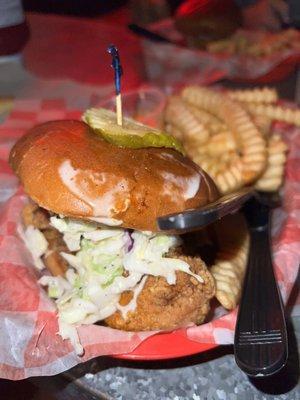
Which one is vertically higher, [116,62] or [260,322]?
[116,62]

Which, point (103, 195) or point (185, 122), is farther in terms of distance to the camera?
point (185, 122)

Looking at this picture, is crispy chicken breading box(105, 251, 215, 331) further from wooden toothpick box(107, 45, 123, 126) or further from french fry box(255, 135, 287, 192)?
french fry box(255, 135, 287, 192)

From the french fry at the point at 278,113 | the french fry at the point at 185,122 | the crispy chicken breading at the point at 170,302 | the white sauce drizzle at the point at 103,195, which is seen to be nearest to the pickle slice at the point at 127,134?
the white sauce drizzle at the point at 103,195

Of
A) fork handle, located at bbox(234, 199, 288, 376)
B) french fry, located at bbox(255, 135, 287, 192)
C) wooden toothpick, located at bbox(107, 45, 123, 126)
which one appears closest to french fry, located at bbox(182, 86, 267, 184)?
french fry, located at bbox(255, 135, 287, 192)

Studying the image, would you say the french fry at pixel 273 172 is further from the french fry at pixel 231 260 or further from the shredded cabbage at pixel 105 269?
the shredded cabbage at pixel 105 269

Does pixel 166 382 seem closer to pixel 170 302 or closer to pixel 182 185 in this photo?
pixel 170 302

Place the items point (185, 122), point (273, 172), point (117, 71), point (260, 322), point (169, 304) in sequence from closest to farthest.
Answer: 1. point (260, 322)
2. point (169, 304)
3. point (117, 71)
4. point (273, 172)
5. point (185, 122)

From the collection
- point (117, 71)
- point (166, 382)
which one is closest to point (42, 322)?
point (166, 382)
